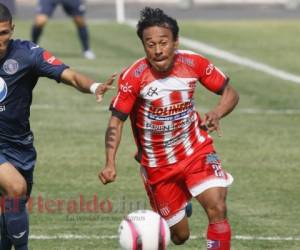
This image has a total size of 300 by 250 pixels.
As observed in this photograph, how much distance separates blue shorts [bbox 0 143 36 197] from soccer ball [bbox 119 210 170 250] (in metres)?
1.59

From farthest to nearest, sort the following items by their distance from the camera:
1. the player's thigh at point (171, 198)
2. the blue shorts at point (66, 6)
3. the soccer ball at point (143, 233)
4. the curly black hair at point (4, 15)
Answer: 1. the blue shorts at point (66, 6)
2. the player's thigh at point (171, 198)
3. the curly black hair at point (4, 15)
4. the soccer ball at point (143, 233)

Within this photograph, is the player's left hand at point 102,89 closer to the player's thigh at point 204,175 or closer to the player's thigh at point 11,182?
the player's thigh at point 11,182

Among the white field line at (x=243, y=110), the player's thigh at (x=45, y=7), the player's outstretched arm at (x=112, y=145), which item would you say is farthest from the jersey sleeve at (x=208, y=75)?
the player's thigh at (x=45, y=7)

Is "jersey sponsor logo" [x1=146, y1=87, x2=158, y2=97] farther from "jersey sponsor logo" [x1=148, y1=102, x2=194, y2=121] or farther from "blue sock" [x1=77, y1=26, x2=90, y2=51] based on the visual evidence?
"blue sock" [x1=77, y1=26, x2=90, y2=51]

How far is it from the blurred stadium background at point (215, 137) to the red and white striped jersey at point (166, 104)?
4.17ft

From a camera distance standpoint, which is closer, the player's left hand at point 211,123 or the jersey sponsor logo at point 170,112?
the player's left hand at point 211,123

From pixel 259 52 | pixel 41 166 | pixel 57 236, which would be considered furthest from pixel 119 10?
pixel 57 236

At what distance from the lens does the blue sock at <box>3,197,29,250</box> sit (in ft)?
31.1

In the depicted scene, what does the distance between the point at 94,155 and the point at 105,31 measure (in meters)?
15.7

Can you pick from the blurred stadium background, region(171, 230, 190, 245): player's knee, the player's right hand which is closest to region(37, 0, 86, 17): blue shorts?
the blurred stadium background

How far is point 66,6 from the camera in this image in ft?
84.2

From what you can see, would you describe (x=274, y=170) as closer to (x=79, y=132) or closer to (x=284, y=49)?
Answer: (x=79, y=132)

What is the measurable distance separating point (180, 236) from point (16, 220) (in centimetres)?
157

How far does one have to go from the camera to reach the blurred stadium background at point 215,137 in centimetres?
1159
